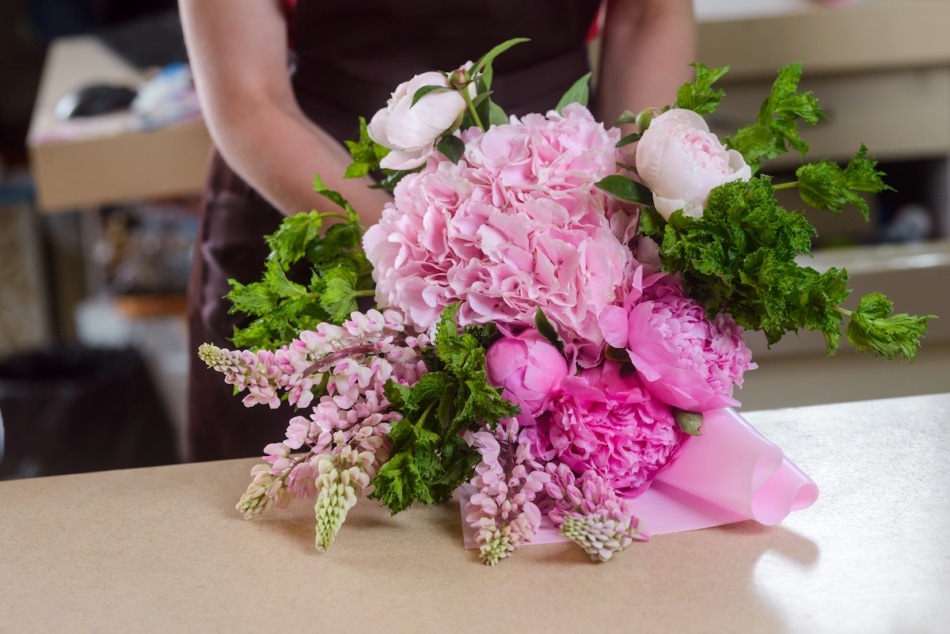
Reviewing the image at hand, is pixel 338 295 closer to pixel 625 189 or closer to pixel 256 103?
pixel 625 189

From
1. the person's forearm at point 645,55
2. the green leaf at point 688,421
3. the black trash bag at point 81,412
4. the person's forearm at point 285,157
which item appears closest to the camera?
the green leaf at point 688,421

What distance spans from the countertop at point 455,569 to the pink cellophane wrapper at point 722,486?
0.01 metres

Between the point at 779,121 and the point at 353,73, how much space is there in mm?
524

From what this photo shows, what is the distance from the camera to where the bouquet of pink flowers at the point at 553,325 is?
22.8 inches

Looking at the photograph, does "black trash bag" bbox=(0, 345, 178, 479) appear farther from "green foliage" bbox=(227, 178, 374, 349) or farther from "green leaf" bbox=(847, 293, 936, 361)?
"green leaf" bbox=(847, 293, 936, 361)

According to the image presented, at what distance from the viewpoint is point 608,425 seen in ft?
1.98

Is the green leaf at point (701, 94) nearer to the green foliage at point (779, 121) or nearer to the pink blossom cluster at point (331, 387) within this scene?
the green foliage at point (779, 121)

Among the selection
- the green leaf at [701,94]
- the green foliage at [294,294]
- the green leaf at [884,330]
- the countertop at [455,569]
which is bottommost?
the countertop at [455,569]

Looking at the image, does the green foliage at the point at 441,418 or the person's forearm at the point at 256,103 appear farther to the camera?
the person's forearm at the point at 256,103

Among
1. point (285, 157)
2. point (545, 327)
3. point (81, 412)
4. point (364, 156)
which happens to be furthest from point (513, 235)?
point (81, 412)

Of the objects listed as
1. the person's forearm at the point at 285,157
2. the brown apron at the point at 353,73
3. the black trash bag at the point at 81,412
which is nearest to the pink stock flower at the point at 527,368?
the person's forearm at the point at 285,157

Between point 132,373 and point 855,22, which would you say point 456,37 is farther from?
point 132,373

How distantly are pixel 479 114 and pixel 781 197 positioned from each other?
138cm

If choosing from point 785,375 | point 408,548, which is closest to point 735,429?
point 408,548
